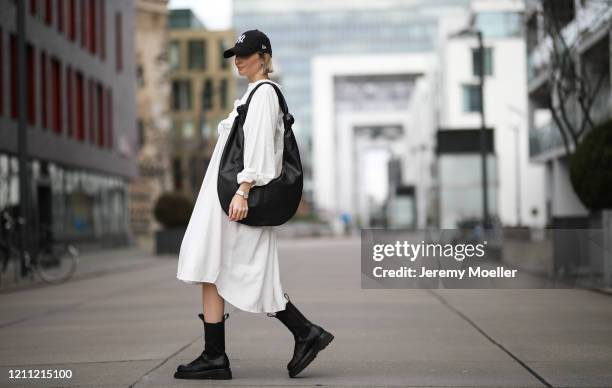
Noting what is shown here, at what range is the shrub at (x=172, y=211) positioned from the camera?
114 ft

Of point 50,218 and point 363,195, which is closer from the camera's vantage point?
point 50,218

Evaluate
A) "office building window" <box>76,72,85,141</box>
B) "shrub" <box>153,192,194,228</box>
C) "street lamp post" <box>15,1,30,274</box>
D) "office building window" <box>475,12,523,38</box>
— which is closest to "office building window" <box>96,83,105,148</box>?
"office building window" <box>76,72,85,141</box>

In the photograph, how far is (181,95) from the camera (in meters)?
82.6

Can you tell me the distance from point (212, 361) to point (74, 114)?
105ft

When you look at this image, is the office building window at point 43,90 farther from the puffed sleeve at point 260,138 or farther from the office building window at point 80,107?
the puffed sleeve at point 260,138

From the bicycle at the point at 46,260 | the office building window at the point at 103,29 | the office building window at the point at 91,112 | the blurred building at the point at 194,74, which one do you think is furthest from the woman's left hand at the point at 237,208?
the blurred building at the point at 194,74

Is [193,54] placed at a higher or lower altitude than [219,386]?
higher

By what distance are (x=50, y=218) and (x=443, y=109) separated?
128 feet

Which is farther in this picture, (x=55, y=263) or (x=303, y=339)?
(x=55, y=263)

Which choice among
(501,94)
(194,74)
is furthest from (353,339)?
(194,74)

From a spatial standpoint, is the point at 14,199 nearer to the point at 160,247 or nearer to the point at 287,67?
the point at 160,247

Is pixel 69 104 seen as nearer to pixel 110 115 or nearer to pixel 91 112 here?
pixel 91 112

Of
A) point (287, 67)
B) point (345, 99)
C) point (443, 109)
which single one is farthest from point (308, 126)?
point (443, 109)

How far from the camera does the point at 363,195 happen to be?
538 feet
